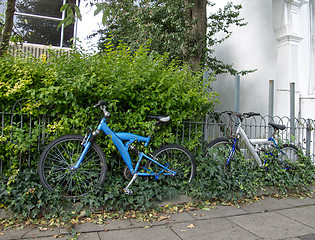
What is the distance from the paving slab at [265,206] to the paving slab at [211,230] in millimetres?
583

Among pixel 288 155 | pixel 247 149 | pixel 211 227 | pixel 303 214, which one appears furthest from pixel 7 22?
pixel 288 155

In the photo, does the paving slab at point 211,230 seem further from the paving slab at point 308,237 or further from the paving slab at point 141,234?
the paving slab at point 308,237

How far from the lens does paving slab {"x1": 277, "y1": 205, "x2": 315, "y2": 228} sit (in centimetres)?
300

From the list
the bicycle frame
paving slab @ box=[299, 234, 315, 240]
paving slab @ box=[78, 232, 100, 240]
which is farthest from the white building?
paving slab @ box=[78, 232, 100, 240]

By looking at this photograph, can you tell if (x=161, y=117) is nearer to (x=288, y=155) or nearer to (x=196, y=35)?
(x=288, y=155)

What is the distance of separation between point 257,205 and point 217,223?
35.9 inches

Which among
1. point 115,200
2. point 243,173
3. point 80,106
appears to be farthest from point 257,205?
point 80,106

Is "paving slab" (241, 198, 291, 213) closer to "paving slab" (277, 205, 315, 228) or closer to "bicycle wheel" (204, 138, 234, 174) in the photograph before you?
"paving slab" (277, 205, 315, 228)

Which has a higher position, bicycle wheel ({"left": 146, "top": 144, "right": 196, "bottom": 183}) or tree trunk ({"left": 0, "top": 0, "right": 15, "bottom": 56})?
tree trunk ({"left": 0, "top": 0, "right": 15, "bottom": 56})

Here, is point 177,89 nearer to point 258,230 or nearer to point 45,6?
point 258,230

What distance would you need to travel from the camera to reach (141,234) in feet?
8.36

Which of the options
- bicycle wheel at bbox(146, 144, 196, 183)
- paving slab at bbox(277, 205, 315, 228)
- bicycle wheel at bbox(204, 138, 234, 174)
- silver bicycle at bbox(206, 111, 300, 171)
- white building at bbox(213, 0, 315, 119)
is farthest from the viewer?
white building at bbox(213, 0, 315, 119)

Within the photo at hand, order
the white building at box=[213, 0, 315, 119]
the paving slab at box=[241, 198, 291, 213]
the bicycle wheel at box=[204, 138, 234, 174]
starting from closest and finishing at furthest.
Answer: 1. the paving slab at box=[241, 198, 291, 213]
2. the bicycle wheel at box=[204, 138, 234, 174]
3. the white building at box=[213, 0, 315, 119]

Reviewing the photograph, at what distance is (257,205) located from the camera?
3.48 m
